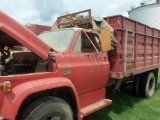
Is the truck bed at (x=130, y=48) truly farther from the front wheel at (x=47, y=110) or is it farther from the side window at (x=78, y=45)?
the front wheel at (x=47, y=110)

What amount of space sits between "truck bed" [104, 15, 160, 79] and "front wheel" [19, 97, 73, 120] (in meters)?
2.14

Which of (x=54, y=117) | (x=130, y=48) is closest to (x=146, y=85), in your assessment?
(x=130, y=48)

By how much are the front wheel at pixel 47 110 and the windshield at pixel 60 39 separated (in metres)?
1.13

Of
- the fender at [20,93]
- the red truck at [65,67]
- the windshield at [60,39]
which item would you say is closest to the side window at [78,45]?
the red truck at [65,67]

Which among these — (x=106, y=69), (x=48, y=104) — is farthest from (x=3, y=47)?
(x=106, y=69)

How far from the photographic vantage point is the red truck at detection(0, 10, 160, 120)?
3311mm

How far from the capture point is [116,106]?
665 cm

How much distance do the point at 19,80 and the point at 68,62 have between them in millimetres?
1161

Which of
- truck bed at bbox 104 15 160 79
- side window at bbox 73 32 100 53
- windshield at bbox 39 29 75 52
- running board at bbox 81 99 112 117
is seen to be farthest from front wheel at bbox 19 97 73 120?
truck bed at bbox 104 15 160 79

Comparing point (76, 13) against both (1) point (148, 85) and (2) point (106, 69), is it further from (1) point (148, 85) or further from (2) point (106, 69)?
(1) point (148, 85)

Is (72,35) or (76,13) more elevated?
(76,13)

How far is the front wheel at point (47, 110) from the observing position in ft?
11.0

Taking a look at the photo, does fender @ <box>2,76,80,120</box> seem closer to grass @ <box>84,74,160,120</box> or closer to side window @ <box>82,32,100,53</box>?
side window @ <box>82,32,100,53</box>

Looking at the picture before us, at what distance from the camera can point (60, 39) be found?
15.5ft
